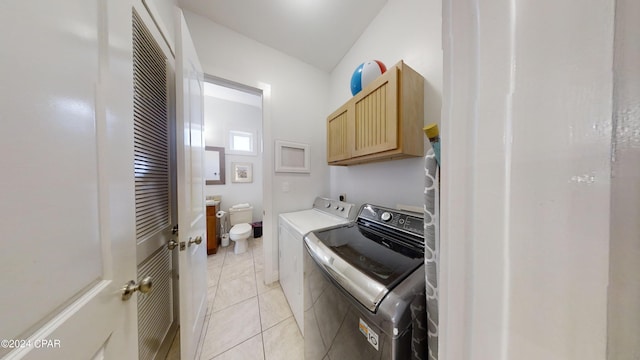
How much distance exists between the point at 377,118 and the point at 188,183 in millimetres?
1299

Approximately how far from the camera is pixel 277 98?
2.03 m

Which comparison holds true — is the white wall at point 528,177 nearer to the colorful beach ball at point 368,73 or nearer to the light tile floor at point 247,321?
the colorful beach ball at point 368,73

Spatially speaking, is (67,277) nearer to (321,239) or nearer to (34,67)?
(34,67)

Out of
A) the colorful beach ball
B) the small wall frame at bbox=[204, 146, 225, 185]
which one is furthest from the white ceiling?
the small wall frame at bbox=[204, 146, 225, 185]

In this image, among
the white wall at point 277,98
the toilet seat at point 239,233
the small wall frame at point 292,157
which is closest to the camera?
the white wall at point 277,98

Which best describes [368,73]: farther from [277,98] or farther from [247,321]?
[247,321]

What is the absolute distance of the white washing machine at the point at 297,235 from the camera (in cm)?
139

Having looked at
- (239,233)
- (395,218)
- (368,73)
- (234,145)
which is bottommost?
(239,233)

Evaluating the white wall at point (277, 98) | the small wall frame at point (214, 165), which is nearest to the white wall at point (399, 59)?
the white wall at point (277, 98)

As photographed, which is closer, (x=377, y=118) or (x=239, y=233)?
(x=377, y=118)

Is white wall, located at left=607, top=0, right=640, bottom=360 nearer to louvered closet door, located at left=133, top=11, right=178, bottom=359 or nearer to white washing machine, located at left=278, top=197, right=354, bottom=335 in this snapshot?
white washing machine, located at left=278, top=197, right=354, bottom=335

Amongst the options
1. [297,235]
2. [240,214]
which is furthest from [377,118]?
[240,214]

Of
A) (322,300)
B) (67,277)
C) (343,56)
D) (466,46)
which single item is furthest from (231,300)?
(343,56)

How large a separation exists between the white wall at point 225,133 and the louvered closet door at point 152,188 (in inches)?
86.0
